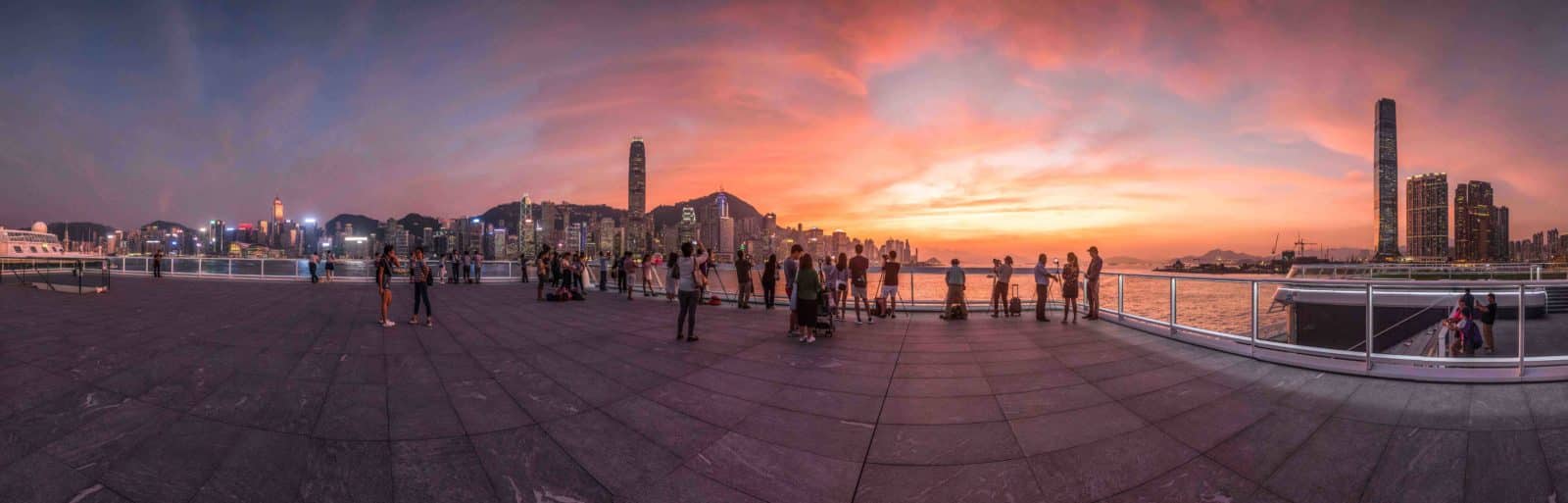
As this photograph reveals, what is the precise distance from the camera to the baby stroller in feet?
27.7

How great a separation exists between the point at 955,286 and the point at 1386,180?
568ft

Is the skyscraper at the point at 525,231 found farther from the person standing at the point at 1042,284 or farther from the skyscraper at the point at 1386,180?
the skyscraper at the point at 1386,180

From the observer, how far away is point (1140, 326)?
856 cm

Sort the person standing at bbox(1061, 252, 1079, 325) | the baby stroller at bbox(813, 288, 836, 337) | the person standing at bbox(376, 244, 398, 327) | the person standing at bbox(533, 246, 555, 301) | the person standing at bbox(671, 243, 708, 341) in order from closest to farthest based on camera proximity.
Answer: the person standing at bbox(671, 243, 708, 341), the baby stroller at bbox(813, 288, 836, 337), the person standing at bbox(376, 244, 398, 327), the person standing at bbox(1061, 252, 1079, 325), the person standing at bbox(533, 246, 555, 301)

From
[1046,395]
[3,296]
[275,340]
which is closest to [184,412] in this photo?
[275,340]

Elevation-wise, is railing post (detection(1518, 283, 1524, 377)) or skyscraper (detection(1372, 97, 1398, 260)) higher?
skyscraper (detection(1372, 97, 1398, 260))

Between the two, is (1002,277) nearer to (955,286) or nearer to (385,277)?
(955,286)

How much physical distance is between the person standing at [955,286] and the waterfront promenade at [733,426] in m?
3.86

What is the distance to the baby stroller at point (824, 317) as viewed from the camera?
27.7ft

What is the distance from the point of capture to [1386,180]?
11719 centimetres

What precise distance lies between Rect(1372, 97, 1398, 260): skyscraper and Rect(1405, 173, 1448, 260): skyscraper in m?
2.44

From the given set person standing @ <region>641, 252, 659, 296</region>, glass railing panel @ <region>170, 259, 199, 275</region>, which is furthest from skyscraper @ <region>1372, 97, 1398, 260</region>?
glass railing panel @ <region>170, 259, 199, 275</region>

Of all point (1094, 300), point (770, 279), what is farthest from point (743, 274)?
point (1094, 300)

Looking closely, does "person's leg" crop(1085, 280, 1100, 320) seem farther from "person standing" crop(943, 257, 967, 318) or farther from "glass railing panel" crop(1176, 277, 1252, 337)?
"person standing" crop(943, 257, 967, 318)
